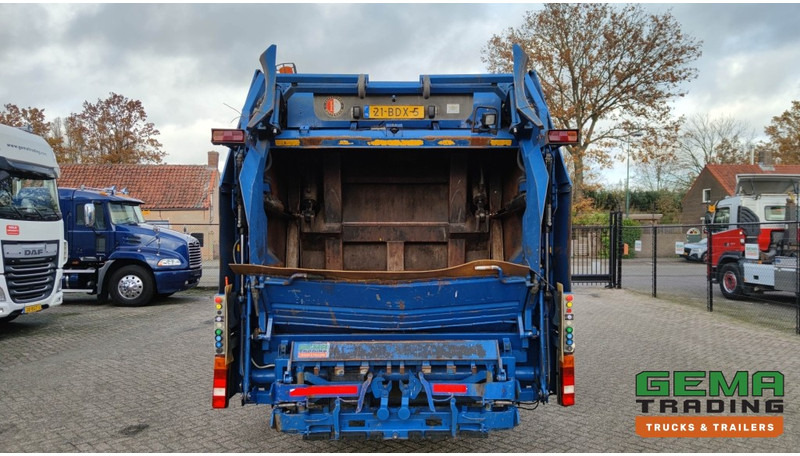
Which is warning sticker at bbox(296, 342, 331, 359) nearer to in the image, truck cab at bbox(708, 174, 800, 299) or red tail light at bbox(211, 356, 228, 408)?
red tail light at bbox(211, 356, 228, 408)

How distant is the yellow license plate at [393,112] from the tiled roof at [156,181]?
81.3 ft

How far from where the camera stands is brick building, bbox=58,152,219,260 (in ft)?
90.6

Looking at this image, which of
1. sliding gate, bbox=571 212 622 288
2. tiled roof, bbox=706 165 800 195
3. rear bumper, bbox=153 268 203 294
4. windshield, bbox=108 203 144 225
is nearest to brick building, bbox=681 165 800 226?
tiled roof, bbox=706 165 800 195

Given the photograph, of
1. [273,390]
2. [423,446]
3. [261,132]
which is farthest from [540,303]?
[261,132]

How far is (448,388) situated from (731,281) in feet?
40.0

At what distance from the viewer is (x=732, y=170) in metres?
36.4

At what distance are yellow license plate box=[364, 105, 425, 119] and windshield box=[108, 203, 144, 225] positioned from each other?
10.2m

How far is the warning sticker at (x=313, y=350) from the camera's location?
3934 millimetres

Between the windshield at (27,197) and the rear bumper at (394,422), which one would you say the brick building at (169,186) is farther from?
the rear bumper at (394,422)

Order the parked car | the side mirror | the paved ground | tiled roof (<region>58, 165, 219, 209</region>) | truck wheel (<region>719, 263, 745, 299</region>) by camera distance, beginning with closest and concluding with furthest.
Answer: the paved ground, the side mirror, truck wheel (<region>719, 263, 745, 299</region>), the parked car, tiled roof (<region>58, 165, 219, 209</region>)

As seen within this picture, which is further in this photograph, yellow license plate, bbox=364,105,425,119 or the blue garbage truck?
yellow license plate, bbox=364,105,425,119

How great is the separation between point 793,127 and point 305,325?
45.6 metres

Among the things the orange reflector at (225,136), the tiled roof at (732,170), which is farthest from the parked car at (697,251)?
the orange reflector at (225,136)

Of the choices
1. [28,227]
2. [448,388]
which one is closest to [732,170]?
[28,227]
